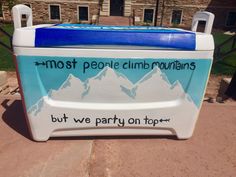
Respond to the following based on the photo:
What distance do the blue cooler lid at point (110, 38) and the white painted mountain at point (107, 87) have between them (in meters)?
0.26

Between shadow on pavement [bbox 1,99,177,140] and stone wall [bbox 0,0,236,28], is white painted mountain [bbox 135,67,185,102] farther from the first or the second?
stone wall [bbox 0,0,236,28]

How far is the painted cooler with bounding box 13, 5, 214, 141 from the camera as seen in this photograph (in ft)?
6.13

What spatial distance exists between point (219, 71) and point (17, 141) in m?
6.02

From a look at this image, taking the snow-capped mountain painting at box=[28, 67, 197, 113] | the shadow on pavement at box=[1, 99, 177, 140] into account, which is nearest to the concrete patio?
the shadow on pavement at box=[1, 99, 177, 140]

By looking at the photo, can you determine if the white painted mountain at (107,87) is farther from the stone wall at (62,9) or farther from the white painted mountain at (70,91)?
the stone wall at (62,9)

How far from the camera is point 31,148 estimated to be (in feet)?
6.98

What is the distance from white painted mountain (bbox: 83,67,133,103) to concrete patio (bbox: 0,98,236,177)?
A: 0.44 metres

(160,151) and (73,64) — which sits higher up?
(73,64)

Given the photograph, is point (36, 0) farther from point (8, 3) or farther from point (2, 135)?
point (2, 135)

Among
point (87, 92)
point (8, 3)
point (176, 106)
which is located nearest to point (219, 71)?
point (176, 106)

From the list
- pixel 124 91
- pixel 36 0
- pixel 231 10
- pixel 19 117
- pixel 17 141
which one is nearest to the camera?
pixel 124 91

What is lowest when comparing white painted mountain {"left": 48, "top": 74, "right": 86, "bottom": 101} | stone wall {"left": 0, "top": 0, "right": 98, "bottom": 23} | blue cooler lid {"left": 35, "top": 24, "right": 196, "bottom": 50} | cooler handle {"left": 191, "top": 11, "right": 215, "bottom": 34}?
stone wall {"left": 0, "top": 0, "right": 98, "bottom": 23}

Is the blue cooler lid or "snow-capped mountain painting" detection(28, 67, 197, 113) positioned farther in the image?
"snow-capped mountain painting" detection(28, 67, 197, 113)

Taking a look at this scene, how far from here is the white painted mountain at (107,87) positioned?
201cm
